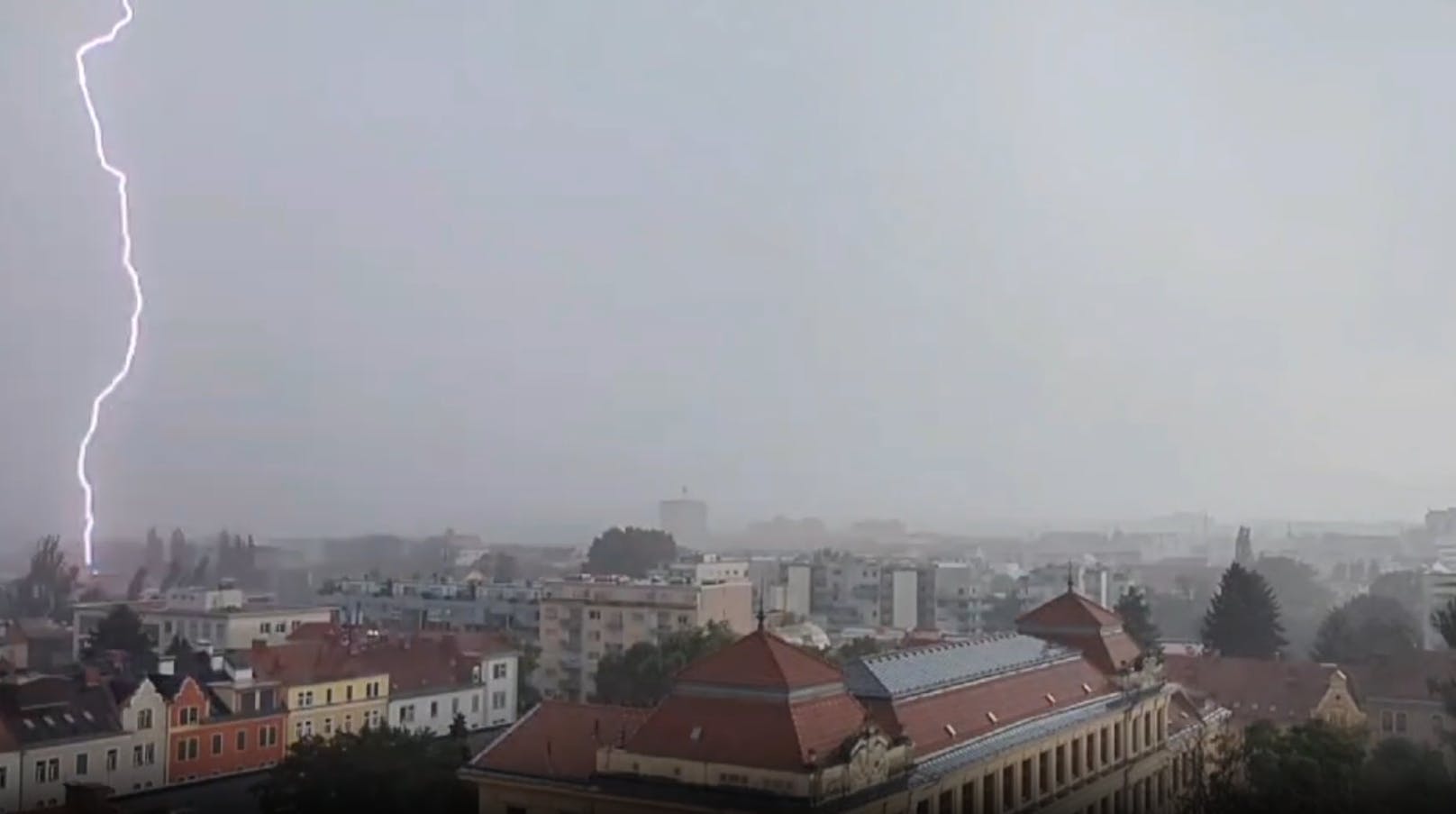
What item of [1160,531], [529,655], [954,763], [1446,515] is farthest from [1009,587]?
[954,763]

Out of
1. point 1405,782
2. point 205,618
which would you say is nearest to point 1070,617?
point 1405,782

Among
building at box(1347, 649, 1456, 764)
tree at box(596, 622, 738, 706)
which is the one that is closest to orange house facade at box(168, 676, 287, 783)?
tree at box(596, 622, 738, 706)

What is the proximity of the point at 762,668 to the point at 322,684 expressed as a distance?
16.0ft

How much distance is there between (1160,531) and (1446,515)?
11.9 ft

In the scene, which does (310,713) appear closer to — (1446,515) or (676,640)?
(676,640)

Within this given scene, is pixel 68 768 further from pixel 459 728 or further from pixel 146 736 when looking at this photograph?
pixel 459 728

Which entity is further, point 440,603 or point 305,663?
point 440,603

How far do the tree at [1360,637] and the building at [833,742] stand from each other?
24.2 feet

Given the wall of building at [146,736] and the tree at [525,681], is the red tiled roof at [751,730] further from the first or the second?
the tree at [525,681]

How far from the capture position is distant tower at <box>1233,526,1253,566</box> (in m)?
17.3

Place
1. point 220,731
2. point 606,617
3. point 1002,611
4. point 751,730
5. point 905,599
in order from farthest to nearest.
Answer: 1. point 905,599
2. point 1002,611
3. point 606,617
4. point 220,731
5. point 751,730

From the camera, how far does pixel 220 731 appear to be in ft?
28.8

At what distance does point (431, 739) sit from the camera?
7.86 metres

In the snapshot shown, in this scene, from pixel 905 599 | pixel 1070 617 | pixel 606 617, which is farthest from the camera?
pixel 905 599
